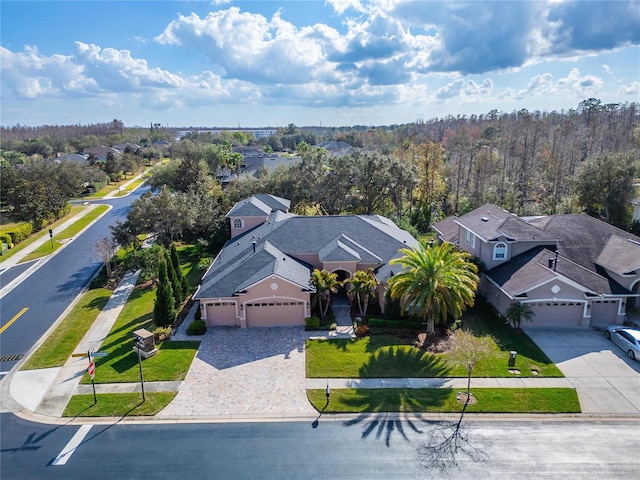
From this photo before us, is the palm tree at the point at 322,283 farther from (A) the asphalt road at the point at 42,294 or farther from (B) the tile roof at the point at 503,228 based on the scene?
(A) the asphalt road at the point at 42,294

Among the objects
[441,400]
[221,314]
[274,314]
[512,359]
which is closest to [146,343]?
[221,314]

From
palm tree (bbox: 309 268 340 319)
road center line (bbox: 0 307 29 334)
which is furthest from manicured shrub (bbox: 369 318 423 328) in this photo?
road center line (bbox: 0 307 29 334)

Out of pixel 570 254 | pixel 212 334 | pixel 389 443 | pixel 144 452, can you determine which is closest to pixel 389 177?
pixel 570 254

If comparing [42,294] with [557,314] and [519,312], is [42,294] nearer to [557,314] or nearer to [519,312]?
[519,312]

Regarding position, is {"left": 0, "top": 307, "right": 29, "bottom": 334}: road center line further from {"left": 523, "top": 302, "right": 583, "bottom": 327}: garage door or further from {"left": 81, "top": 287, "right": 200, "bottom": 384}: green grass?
{"left": 523, "top": 302, "right": 583, "bottom": 327}: garage door

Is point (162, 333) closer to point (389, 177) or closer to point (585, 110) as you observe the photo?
point (389, 177)

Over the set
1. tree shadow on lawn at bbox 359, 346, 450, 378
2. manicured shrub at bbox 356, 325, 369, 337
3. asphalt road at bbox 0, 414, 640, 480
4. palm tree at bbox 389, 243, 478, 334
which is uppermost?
palm tree at bbox 389, 243, 478, 334
